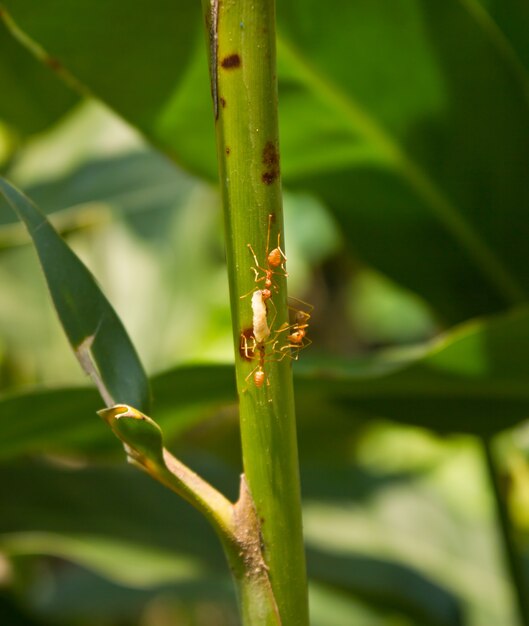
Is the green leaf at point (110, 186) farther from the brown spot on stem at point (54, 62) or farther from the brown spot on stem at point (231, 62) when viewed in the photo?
the brown spot on stem at point (231, 62)

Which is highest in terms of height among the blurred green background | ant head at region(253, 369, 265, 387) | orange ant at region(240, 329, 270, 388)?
the blurred green background

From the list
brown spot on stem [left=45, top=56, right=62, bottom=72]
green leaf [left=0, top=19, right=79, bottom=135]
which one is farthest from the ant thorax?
green leaf [left=0, top=19, right=79, bottom=135]

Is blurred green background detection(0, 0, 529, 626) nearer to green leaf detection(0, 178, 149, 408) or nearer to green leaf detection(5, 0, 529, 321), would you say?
green leaf detection(5, 0, 529, 321)

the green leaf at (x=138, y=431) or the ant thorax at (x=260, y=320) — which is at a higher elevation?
the ant thorax at (x=260, y=320)

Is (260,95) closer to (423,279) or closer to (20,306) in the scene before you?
(423,279)

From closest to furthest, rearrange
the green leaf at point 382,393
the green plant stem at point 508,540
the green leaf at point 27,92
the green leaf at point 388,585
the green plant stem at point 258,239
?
the green plant stem at point 258,239 < the green leaf at point 382,393 < the green plant stem at point 508,540 < the green leaf at point 27,92 < the green leaf at point 388,585

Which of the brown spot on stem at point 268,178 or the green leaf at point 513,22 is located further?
the green leaf at point 513,22

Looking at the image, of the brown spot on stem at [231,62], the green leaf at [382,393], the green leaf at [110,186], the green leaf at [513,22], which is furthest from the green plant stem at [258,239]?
the green leaf at [110,186]
